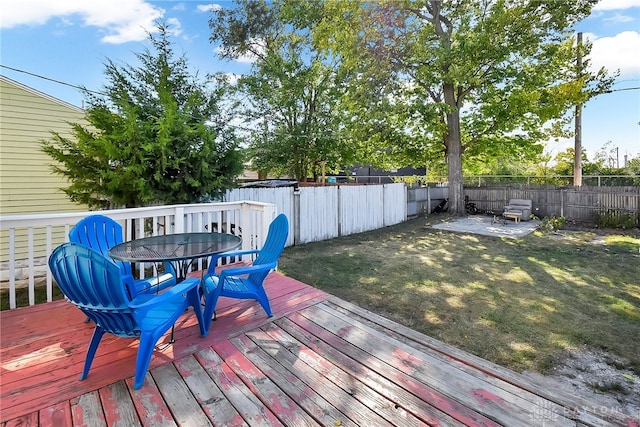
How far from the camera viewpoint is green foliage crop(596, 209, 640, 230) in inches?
365

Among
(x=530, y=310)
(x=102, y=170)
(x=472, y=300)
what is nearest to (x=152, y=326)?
(x=472, y=300)

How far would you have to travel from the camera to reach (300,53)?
44.3 feet

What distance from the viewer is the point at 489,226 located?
9.91 meters

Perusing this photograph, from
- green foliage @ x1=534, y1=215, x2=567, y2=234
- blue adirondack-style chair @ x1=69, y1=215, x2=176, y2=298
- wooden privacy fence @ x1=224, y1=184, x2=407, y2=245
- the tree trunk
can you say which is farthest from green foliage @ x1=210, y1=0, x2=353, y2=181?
blue adirondack-style chair @ x1=69, y1=215, x2=176, y2=298

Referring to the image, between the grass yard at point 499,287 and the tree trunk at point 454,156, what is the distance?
14.8 feet

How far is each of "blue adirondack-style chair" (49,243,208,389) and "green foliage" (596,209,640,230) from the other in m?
12.7

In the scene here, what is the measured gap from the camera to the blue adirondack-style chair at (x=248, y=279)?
256cm

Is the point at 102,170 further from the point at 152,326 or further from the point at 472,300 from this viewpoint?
the point at 472,300

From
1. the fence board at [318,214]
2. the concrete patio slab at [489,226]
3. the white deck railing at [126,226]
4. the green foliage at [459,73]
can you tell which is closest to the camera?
the white deck railing at [126,226]

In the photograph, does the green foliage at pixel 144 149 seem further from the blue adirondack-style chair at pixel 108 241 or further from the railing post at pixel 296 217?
the blue adirondack-style chair at pixel 108 241

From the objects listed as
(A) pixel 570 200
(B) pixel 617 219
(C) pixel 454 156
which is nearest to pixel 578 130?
(A) pixel 570 200

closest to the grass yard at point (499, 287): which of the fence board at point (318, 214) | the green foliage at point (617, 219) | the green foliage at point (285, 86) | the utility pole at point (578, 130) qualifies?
the fence board at point (318, 214)

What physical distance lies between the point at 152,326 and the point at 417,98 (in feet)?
41.3

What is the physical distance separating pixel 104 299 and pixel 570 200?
13.5m
